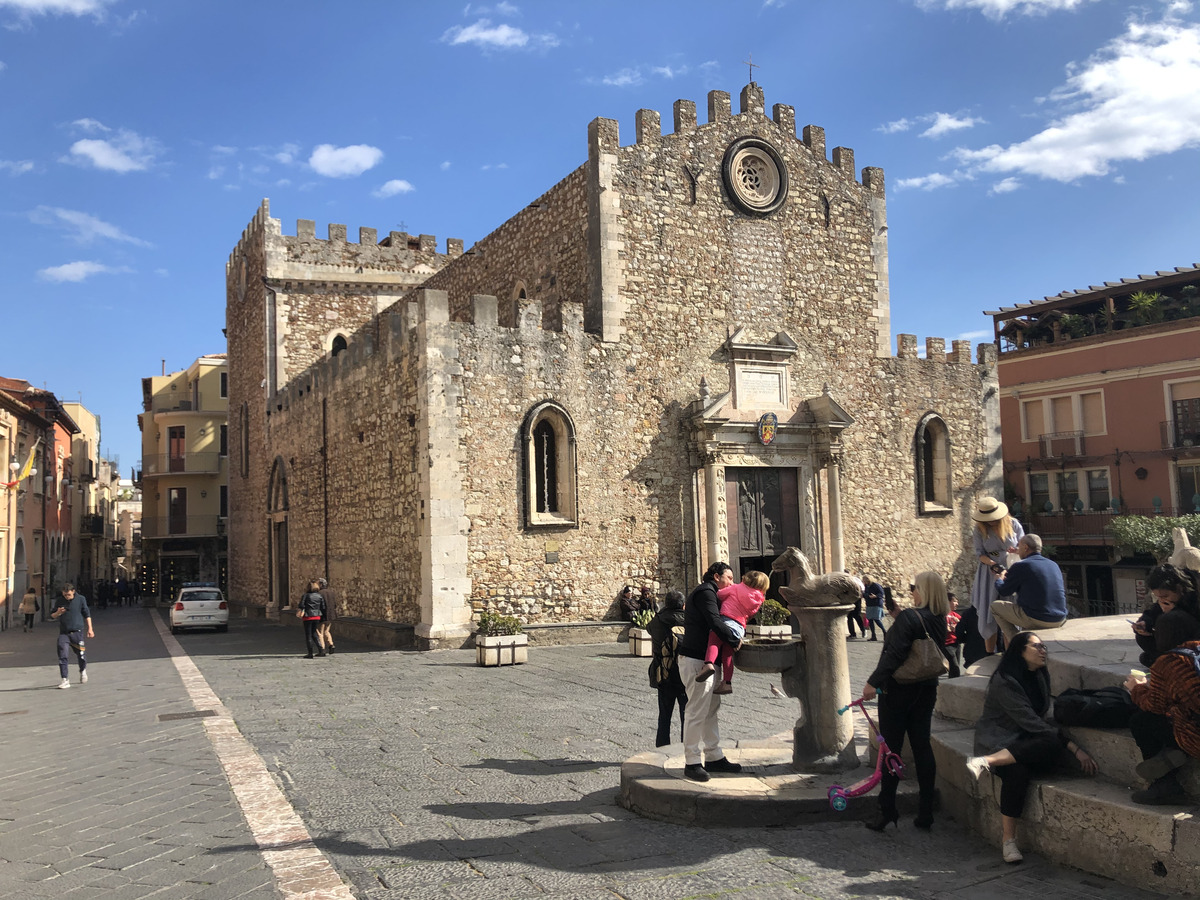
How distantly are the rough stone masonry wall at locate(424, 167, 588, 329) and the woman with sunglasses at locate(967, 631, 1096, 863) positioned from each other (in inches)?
498

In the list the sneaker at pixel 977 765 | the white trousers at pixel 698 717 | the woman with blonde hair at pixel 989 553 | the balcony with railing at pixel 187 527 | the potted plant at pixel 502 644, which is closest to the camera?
the sneaker at pixel 977 765

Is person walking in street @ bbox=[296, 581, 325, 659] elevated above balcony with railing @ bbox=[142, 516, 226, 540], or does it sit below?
below

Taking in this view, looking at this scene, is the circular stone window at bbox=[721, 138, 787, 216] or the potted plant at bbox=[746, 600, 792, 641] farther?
A: the circular stone window at bbox=[721, 138, 787, 216]

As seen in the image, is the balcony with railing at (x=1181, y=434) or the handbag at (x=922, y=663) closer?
the handbag at (x=922, y=663)

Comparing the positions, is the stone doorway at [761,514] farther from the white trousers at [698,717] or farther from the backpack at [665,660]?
the white trousers at [698,717]

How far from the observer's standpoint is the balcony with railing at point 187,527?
43219 millimetres

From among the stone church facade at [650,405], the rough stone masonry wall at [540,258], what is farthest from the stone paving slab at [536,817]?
the rough stone masonry wall at [540,258]

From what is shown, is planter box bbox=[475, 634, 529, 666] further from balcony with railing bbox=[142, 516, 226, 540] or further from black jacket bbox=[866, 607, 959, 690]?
balcony with railing bbox=[142, 516, 226, 540]

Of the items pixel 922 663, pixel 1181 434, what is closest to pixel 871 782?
pixel 922 663

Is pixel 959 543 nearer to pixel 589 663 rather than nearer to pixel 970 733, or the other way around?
pixel 589 663

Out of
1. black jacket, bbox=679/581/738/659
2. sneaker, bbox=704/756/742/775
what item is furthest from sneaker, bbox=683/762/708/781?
black jacket, bbox=679/581/738/659

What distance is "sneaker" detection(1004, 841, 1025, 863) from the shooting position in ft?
16.9

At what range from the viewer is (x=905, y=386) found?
20.9 m

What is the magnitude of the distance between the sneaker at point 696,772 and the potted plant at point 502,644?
7.72 meters
